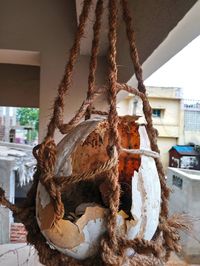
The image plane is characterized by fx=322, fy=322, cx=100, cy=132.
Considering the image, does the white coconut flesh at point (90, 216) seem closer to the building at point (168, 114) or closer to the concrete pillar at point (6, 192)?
the concrete pillar at point (6, 192)

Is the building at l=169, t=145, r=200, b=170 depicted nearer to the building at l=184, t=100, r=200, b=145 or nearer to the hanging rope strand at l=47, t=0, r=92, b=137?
the building at l=184, t=100, r=200, b=145

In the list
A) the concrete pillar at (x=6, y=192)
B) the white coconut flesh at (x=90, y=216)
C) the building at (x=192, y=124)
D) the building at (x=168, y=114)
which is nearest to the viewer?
the white coconut flesh at (x=90, y=216)

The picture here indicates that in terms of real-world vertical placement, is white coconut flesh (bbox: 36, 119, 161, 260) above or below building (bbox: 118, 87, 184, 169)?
below

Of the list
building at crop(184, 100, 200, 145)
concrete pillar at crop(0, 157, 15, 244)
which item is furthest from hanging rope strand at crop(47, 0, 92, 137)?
building at crop(184, 100, 200, 145)

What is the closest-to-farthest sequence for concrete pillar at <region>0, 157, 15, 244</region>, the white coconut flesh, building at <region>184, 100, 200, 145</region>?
the white coconut flesh → concrete pillar at <region>0, 157, 15, 244</region> → building at <region>184, 100, 200, 145</region>

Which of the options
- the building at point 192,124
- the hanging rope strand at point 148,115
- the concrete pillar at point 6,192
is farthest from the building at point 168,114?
the hanging rope strand at point 148,115

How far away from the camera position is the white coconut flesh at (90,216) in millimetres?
397

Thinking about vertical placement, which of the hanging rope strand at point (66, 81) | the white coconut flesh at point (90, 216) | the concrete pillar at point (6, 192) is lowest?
the concrete pillar at point (6, 192)

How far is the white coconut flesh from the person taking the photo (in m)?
0.40

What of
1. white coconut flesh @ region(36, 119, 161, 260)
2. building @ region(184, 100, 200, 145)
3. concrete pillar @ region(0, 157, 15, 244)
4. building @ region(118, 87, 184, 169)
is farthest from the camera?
building @ region(184, 100, 200, 145)

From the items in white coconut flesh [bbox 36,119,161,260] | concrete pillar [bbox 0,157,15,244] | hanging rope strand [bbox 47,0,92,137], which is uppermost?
hanging rope strand [bbox 47,0,92,137]

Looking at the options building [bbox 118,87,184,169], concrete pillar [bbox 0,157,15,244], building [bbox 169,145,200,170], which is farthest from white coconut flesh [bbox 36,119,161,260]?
building [bbox 169,145,200,170]

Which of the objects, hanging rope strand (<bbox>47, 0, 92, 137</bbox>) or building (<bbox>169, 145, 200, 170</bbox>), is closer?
hanging rope strand (<bbox>47, 0, 92, 137</bbox>)

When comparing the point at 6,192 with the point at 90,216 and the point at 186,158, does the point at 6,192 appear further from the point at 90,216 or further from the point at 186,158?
the point at 186,158
